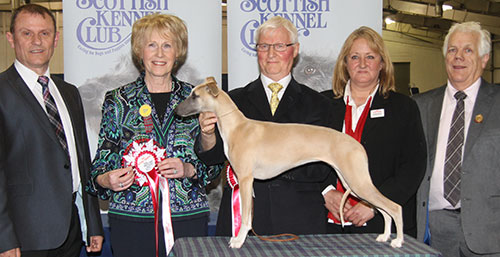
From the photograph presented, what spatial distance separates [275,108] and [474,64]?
1676mm

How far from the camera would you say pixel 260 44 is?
338cm

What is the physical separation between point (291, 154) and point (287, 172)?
485 mm

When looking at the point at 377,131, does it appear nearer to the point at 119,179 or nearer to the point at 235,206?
the point at 235,206

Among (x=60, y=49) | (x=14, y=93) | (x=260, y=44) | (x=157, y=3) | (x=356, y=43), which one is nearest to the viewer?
(x=14, y=93)

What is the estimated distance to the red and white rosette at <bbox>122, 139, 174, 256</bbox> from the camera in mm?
3232

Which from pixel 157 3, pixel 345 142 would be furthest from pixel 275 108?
pixel 157 3

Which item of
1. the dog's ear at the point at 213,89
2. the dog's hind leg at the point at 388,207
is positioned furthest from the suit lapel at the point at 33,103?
the dog's hind leg at the point at 388,207

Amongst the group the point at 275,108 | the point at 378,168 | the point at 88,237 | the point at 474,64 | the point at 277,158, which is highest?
the point at 474,64

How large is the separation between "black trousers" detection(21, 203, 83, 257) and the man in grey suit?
105 inches

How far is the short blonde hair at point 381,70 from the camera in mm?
3658

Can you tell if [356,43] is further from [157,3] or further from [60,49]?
[60,49]

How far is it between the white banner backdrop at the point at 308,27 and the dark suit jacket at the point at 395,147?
2.43 metres

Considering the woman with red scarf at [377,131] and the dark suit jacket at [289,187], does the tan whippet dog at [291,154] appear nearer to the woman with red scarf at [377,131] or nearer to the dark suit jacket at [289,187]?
the dark suit jacket at [289,187]

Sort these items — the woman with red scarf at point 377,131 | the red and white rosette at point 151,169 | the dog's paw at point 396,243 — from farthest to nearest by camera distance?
the woman with red scarf at point 377,131, the red and white rosette at point 151,169, the dog's paw at point 396,243
